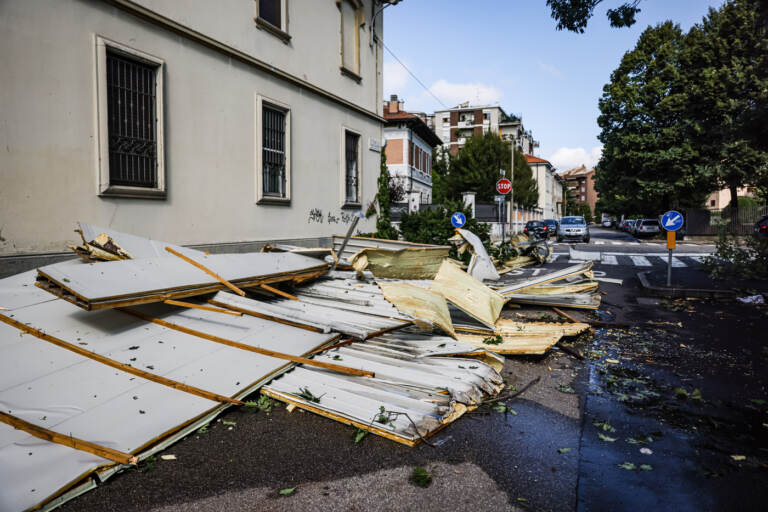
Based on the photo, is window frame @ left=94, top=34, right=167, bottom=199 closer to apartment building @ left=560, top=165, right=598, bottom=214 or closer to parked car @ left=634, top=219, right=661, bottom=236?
parked car @ left=634, top=219, right=661, bottom=236

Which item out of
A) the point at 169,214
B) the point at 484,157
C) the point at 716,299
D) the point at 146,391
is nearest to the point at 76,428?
the point at 146,391

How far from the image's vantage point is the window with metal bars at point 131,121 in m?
7.43

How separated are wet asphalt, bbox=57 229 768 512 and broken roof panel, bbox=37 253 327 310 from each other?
1.65m

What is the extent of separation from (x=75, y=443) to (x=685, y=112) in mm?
36298

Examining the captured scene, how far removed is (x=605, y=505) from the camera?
2.77 m

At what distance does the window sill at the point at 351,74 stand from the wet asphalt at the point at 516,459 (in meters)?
11.4

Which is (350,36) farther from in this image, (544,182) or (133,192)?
(544,182)

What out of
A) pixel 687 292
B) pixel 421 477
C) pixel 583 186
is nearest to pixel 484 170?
pixel 687 292

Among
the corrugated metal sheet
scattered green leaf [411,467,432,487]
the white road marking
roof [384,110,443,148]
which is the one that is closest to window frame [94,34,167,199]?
the corrugated metal sheet

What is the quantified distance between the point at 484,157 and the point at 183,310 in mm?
46115

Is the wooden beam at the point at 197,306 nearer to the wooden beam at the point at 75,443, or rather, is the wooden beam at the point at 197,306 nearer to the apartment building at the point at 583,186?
the wooden beam at the point at 75,443

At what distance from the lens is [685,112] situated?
3053cm

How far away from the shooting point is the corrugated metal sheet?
11.9 ft

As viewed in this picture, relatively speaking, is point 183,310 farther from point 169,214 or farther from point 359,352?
point 169,214
